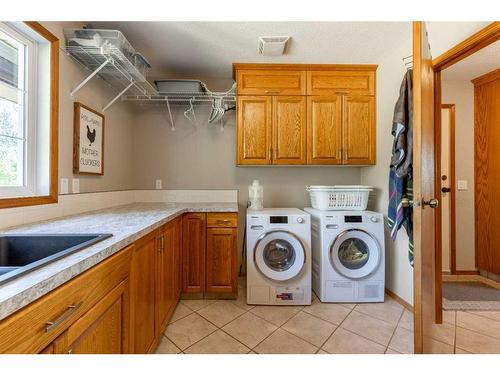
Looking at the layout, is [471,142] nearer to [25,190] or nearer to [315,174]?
[315,174]

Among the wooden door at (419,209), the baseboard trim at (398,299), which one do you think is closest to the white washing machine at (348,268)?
the baseboard trim at (398,299)

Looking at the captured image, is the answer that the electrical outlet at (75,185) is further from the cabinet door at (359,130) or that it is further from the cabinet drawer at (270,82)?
the cabinet door at (359,130)

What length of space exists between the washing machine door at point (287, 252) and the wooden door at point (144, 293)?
0.94 m

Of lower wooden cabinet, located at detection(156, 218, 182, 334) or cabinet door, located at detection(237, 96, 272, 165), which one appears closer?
lower wooden cabinet, located at detection(156, 218, 182, 334)

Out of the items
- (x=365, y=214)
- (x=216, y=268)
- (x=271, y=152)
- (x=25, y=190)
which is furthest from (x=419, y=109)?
(x=25, y=190)

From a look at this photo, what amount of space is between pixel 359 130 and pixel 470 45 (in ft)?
3.32

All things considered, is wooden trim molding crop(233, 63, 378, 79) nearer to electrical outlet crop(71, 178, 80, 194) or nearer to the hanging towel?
the hanging towel

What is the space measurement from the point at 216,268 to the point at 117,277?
49.1 inches

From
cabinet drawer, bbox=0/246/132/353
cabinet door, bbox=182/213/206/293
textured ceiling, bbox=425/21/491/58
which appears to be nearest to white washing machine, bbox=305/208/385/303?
cabinet door, bbox=182/213/206/293

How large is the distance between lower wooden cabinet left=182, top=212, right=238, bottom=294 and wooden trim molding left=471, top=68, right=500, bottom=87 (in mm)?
3197

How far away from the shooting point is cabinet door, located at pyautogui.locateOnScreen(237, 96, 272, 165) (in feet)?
7.78

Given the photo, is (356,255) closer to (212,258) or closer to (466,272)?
(212,258)

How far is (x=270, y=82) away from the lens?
238 centimetres

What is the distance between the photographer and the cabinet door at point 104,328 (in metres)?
0.69
